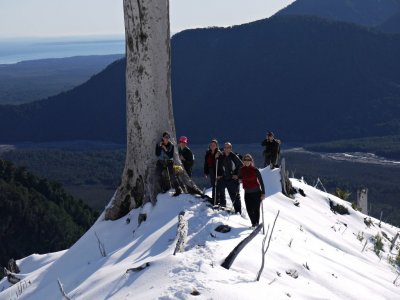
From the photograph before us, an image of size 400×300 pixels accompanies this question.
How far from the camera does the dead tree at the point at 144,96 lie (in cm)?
891

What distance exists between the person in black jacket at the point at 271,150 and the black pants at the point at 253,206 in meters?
4.90

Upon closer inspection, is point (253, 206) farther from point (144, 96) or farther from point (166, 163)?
point (144, 96)

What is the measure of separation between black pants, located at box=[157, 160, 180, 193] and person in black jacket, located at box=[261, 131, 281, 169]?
4.88 metres

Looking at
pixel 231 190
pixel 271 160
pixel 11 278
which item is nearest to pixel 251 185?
pixel 231 190

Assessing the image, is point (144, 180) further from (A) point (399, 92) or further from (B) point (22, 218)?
(A) point (399, 92)

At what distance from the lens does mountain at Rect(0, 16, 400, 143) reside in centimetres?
15538

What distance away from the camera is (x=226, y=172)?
915 centimetres

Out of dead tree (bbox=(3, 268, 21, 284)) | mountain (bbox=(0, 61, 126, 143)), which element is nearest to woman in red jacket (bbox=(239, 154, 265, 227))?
dead tree (bbox=(3, 268, 21, 284))

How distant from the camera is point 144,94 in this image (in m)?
9.08

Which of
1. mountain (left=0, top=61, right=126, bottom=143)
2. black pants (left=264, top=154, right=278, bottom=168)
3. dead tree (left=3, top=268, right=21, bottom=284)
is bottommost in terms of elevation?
mountain (left=0, top=61, right=126, bottom=143)

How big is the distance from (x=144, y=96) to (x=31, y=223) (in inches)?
1407

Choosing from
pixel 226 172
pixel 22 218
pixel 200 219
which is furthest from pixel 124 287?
pixel 22 218

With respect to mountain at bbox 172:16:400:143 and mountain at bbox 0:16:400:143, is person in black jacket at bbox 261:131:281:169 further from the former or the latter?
mountain at bbox 172:16:400:143

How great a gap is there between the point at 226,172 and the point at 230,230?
1.83 meters
